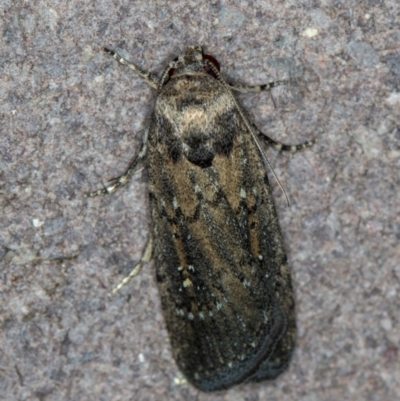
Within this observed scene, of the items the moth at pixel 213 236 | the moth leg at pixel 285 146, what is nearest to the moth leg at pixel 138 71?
the moth at pixel 213 236

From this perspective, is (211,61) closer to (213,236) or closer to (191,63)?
(191,63)

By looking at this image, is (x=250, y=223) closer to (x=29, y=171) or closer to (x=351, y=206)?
(x=351, y=206)

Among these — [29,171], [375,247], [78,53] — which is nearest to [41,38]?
[78,53]

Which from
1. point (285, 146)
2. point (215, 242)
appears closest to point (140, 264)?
point (215, 242)

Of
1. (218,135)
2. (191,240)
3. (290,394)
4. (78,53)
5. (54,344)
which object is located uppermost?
(78,53)

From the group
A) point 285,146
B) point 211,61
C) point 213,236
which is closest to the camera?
point 213,236

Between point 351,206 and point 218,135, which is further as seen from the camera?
point 351,206

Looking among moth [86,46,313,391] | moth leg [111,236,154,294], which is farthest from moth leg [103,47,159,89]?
moth leg [111,236,154,294]
